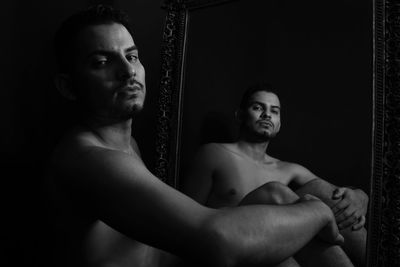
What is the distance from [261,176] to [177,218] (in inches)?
19.0

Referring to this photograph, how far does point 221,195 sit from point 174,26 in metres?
0.59

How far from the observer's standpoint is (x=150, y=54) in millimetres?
1657

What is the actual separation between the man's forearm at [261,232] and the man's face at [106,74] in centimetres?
38

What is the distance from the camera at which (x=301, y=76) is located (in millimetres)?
1212

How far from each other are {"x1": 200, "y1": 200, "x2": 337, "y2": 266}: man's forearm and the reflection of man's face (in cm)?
34

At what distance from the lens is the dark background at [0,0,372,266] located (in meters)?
1.14

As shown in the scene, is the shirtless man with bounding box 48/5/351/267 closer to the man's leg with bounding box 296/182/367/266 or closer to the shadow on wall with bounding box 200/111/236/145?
the man's leg with bounding box 296/182/367/266

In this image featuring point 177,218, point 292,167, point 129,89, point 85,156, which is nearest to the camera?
point 177,218

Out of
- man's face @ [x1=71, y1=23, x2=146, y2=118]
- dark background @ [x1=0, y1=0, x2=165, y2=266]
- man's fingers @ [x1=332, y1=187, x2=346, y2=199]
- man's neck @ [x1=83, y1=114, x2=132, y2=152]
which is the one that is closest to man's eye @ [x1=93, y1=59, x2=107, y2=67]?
man's face @ [x1=71, y1=23, x2=146, y2=118]

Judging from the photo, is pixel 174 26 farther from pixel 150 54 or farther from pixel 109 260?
pixel 109 260

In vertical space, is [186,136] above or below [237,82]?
below

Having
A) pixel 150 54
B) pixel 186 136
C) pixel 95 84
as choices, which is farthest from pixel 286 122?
pixel 150 54

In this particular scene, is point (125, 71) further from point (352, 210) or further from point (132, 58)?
point (352, 210)

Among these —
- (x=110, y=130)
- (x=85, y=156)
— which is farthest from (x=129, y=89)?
(x=85, y=156)
